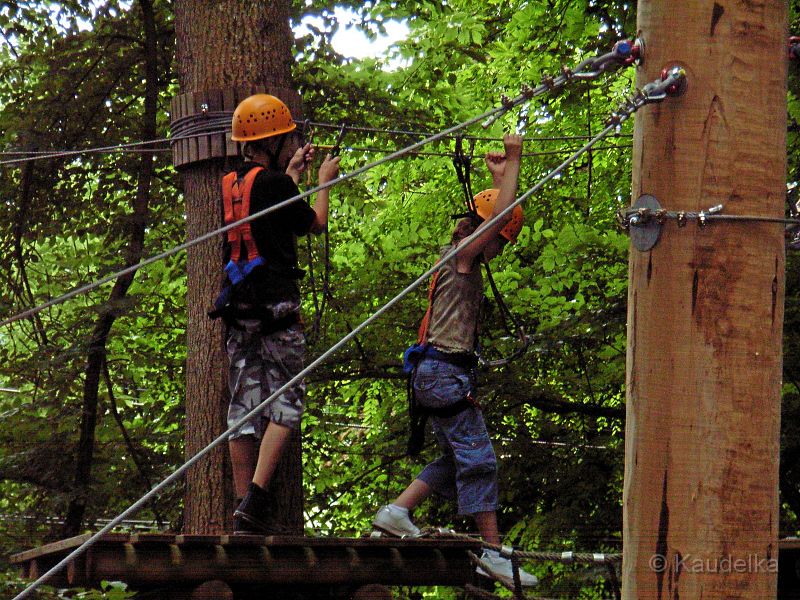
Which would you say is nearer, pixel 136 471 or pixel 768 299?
pixel 768 299

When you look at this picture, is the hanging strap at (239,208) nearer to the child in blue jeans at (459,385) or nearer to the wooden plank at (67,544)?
the child in blue jeans at (459,385)

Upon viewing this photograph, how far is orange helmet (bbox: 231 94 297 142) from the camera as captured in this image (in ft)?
17.5

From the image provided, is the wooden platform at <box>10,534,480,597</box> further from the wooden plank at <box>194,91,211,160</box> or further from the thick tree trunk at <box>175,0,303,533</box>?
the wooden plank at <box>194,91,211,160</box>

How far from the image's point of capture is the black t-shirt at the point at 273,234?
511cm

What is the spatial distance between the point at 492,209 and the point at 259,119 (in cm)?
120

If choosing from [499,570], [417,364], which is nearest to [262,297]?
[417,364]

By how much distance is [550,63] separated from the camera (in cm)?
1116

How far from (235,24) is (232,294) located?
1475mm

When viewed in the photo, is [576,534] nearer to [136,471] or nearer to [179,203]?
[136,471]

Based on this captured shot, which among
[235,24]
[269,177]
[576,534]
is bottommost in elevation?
[576,534]

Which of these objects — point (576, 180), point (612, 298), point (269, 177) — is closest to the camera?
point (269, 177)

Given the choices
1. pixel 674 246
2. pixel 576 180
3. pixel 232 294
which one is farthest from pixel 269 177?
pixel 576 180

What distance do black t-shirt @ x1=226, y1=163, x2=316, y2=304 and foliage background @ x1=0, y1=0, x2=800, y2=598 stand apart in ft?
12.0

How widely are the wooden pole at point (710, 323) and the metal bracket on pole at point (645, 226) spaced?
0.8 inches
